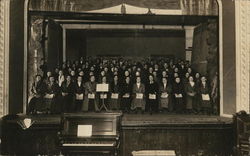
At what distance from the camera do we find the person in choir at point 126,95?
25.1 ft

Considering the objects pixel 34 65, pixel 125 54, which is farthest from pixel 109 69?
pixel 34 65

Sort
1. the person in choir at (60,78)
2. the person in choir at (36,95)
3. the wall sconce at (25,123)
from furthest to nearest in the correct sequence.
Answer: the person in choir at (60,78)
the person in choir at (36,95)
the wall sconce at (25,123)

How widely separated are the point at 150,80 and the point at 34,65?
2.91 meters

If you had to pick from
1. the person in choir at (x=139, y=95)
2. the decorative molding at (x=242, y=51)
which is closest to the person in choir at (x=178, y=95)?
the person in choir at (x=139, y=95)

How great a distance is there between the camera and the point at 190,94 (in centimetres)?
752

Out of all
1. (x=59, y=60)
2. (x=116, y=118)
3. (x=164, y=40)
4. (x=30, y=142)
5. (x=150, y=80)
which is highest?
(x=164, y=40)

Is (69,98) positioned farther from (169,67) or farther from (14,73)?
(169,67)

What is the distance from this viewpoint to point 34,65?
6.95 m

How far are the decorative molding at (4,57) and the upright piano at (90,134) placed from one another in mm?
1276

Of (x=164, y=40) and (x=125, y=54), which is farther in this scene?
(x=164, y=40)

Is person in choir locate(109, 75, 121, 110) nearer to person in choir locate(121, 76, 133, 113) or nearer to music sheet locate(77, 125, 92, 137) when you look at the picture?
person in choir locate(121, 76, 133, 113)

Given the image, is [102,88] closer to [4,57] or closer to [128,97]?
[128,97]

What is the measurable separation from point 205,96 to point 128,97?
1.93m

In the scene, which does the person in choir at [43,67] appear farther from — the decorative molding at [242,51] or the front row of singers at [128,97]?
the decorative molding at [242,51]
